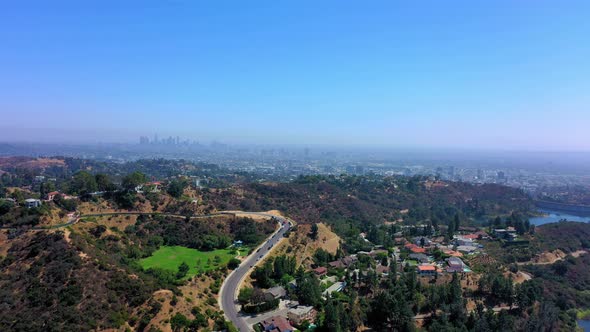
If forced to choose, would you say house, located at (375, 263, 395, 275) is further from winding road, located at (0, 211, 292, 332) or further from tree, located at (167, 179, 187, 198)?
tree, located at (167, 179, 187, 198)

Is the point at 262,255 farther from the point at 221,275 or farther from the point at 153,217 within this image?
the point at 153,217

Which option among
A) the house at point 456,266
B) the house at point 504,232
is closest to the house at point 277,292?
the house at point 456,266

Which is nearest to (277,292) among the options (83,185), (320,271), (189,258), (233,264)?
(233,264)

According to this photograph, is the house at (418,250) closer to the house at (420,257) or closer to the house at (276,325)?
the house at (420,257)

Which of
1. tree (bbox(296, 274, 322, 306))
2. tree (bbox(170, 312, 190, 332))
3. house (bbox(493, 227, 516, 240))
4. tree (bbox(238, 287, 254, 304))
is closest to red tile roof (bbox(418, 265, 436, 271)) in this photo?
tree (bbox(296, 274, 322, 306))

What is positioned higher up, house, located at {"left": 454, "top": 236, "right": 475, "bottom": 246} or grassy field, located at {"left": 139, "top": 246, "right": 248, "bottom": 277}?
grassy field, located at {"left": 139, "top": 246, "right": 248, "bottom": 277}

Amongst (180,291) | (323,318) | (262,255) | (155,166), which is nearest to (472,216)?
(262,255)
